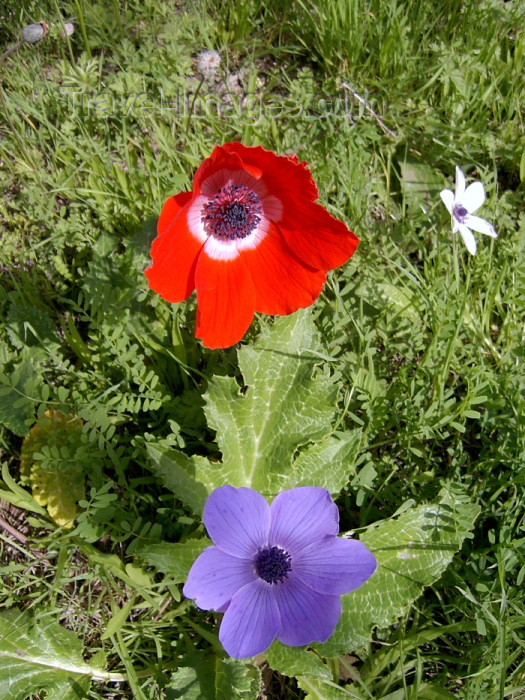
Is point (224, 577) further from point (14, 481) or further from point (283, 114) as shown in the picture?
point (283, 114)

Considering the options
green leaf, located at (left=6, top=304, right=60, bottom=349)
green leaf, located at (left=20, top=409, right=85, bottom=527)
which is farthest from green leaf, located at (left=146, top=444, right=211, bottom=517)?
green leaf, located at (left=6, top=304, right=60, bottom=349)

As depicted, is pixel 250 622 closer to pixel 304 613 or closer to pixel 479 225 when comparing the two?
pixel 304 613

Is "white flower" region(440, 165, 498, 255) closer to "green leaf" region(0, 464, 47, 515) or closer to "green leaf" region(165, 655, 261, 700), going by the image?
"green leaf" region(165, 655, 261, 700)

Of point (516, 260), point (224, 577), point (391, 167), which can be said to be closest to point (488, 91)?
point (391, 167)

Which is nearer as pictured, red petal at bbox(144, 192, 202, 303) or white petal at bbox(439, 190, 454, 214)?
red petal at bbox(144, 192, 202, 303)

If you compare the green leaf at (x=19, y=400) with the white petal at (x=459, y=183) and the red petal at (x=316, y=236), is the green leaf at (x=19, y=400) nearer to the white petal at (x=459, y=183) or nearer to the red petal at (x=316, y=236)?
the red petal at (x=316, y=236)

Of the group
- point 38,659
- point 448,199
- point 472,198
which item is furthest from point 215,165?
point 38,659

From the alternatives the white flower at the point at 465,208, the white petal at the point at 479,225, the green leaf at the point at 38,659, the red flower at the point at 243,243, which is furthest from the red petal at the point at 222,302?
the green leaf at the point at 38,659
